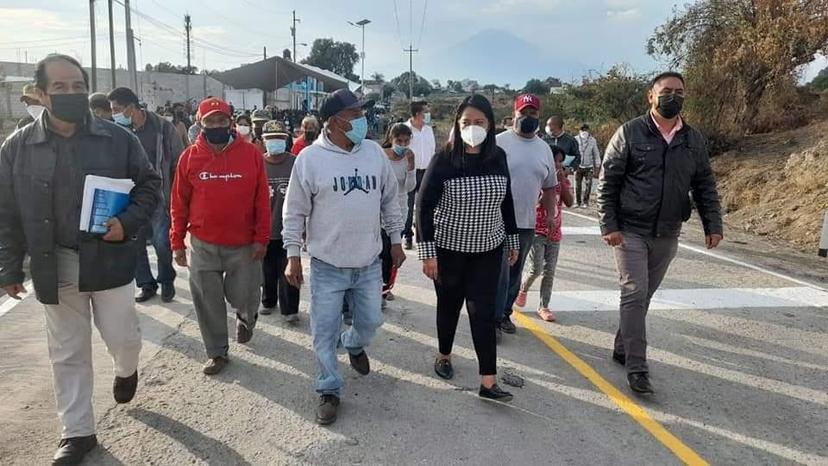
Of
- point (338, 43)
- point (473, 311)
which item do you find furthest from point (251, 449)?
point (338, 43)

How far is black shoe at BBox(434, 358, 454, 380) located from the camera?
4.45 metres

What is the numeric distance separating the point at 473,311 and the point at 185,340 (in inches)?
101

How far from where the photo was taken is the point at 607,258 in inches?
336

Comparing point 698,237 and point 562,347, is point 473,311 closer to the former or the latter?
point 562,347

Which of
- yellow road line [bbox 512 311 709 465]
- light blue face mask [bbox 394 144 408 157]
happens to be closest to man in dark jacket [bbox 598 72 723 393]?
A: yellow road line [bbox 512 311 709 465]

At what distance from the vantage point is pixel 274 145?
5492 millimetres

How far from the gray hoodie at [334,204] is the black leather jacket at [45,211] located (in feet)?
2.88

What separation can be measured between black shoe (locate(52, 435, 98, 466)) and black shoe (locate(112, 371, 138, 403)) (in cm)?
41

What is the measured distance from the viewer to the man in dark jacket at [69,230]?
3.16 meters

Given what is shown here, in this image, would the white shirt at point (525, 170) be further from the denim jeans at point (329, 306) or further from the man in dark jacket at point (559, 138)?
the man in dark jacket at point (559, 138)

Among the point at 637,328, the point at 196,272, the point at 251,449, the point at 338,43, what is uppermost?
the point at 338,43

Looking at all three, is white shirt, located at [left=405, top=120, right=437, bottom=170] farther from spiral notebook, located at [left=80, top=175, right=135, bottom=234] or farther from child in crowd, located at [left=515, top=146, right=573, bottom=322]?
spiral notebook, located at [left=80, top=175, right=135, bottom=234]

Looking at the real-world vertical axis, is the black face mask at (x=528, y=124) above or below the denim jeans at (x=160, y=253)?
above

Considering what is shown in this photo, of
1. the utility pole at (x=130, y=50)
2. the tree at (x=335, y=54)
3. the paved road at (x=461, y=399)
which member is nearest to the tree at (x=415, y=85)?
the tree at (x=335, y=54)
